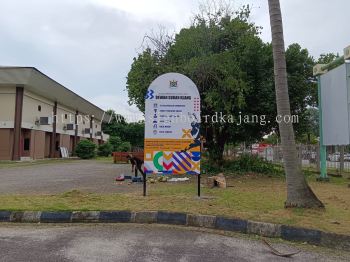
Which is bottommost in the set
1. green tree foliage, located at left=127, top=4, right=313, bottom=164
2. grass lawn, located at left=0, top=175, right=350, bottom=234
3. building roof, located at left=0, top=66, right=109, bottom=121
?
grass lawn, located at left=0, top=175, right=350, bottom=234

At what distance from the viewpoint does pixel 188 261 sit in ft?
16.2

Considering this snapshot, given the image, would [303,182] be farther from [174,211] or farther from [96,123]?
[96,123]

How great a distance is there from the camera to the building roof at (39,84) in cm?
2853

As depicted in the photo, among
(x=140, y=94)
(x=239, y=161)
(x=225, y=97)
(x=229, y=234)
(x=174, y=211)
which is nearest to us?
(x=229, y=234)

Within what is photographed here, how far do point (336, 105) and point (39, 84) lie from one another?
2497cm

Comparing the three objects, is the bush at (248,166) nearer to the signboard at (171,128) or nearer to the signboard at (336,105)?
the signboard at (336,105)

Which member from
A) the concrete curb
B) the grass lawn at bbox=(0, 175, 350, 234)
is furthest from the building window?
the concrete curb

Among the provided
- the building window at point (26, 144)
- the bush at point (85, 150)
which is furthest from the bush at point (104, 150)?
the building window at point (26, 144)

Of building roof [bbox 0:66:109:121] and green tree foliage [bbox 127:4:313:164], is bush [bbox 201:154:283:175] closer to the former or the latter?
green tree foliage [bbox 127:4:313:164]

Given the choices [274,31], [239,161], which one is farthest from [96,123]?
[274,31]

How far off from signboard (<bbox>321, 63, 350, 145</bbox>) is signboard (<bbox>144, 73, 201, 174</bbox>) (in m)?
5.52

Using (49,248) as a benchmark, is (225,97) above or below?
above

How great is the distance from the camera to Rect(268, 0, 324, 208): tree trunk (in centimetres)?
767

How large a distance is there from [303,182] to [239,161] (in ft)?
32.3
